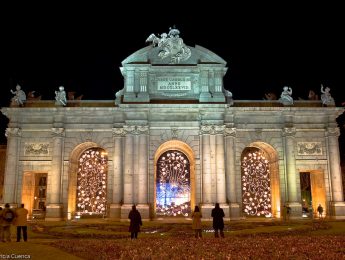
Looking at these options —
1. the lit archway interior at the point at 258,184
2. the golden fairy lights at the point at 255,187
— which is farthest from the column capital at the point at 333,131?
the golden fairy lights at the point at 255,187

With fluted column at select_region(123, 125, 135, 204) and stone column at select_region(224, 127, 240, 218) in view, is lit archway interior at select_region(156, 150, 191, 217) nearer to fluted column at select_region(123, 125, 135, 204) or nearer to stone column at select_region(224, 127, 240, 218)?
fluted column at select_region(123, 125, 135, 204)

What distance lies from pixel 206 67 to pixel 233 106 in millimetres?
4266

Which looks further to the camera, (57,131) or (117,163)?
(57,131)

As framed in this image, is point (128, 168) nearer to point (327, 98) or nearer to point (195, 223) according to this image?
point (195, 223)

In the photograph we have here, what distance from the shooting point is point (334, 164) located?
A: 118 feet

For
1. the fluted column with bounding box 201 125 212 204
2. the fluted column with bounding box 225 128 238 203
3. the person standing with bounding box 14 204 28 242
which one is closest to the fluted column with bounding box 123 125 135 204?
the fluted column with bounding box 201 125 212 204

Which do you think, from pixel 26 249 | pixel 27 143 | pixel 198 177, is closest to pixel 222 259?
pixel 26 249

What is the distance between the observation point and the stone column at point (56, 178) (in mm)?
34344

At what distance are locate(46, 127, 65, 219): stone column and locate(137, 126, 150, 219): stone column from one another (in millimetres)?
7007

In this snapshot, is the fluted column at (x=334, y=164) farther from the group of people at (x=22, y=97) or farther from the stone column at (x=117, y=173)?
the group of people at (x=22, y=97)

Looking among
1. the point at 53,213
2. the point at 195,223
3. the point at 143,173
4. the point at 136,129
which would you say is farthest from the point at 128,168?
the point at 195,223

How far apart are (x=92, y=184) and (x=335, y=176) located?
22.1 meters

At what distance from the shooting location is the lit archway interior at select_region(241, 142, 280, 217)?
38.0 meters

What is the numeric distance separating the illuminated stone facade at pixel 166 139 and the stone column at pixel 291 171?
0.29 ft
